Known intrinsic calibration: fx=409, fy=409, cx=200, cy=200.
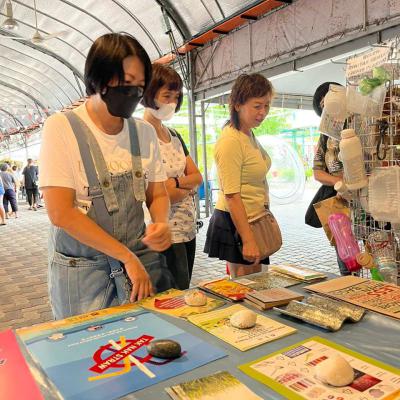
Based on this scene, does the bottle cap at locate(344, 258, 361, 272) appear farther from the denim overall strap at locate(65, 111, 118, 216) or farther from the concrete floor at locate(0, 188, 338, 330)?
the concrete floor at locate(0, 188, 338, 330)

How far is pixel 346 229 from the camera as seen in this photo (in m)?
1.48

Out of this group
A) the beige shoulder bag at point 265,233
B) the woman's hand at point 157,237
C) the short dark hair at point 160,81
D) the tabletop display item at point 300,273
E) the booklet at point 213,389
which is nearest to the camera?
the booklet at point 213,389

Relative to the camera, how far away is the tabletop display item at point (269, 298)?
3.44 feet

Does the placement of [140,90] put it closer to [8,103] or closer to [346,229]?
[346,229]

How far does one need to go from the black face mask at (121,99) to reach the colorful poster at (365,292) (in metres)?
0.75

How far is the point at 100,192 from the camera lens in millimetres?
1127

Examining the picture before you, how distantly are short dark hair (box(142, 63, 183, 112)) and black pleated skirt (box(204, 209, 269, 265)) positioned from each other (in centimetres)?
56

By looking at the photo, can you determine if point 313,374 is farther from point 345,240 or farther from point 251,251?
point 251,251

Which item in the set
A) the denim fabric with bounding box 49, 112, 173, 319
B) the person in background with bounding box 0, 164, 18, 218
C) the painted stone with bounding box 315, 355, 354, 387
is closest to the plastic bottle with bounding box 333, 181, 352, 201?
the denim fabric with bounding box 49, 112, 173, 319

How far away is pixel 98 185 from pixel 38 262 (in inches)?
172

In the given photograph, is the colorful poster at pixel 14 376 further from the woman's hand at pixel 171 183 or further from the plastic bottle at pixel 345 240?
the plastic bottle at pixel 345 240

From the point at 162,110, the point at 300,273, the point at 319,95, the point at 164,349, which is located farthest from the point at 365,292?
the point at 319,95

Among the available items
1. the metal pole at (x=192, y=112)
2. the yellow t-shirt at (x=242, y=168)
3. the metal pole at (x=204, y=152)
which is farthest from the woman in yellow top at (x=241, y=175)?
the metal pole at (x=204, y=152)

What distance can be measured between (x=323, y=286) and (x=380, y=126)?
1.81ft
